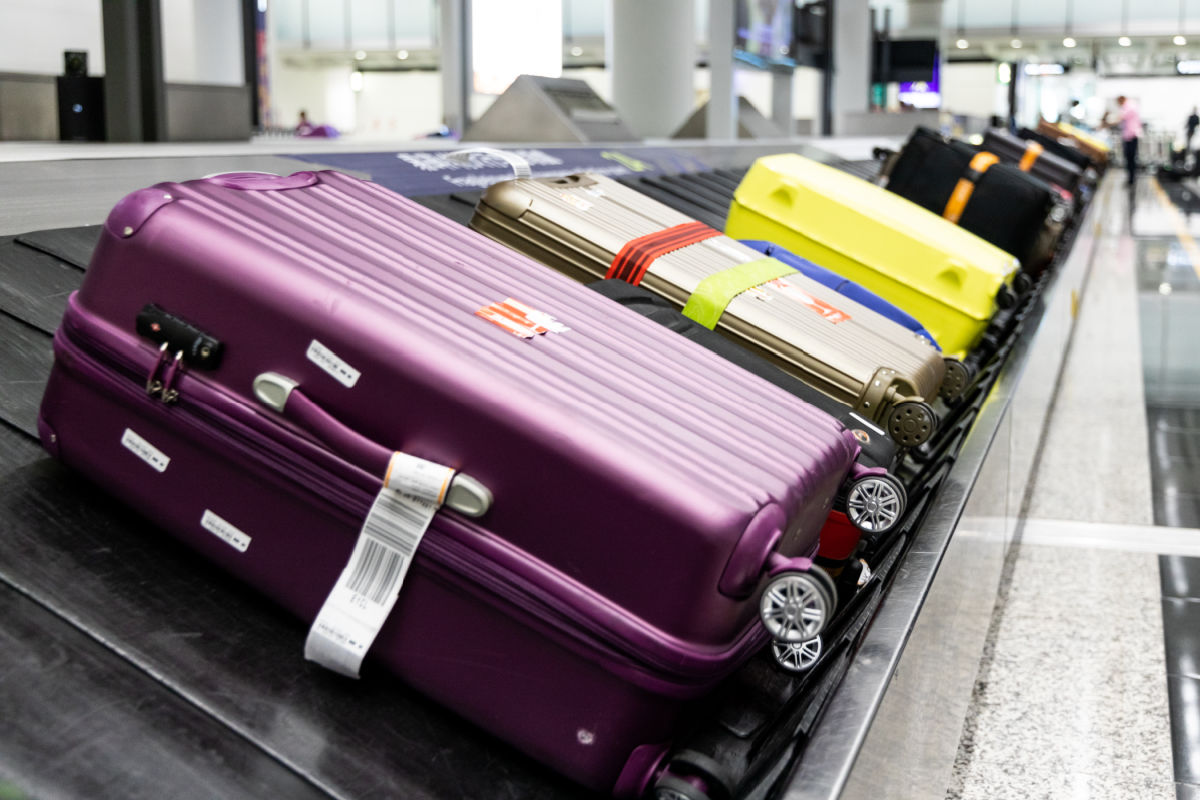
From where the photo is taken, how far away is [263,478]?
131 centimetres

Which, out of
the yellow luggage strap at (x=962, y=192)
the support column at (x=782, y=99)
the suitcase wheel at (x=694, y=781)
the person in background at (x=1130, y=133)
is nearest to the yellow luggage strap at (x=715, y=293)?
the suitcase wheel at (x=694, y=781)

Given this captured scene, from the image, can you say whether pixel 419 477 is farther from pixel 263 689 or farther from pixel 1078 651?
pixel 1078 651

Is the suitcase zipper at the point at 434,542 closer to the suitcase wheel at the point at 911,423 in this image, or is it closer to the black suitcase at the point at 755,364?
the black suitcase at the point at 755,364

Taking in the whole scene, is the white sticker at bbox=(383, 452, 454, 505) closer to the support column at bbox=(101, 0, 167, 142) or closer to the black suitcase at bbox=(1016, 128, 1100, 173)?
the support column at bbox=(101, 0, 167, 142)

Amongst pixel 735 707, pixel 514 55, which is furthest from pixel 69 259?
pixel 514 55

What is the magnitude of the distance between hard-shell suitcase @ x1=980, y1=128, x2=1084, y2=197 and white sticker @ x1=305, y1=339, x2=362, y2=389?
20.4 feet

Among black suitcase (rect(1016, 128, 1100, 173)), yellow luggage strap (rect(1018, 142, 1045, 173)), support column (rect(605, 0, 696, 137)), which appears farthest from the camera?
support column (rect(605, 0, 696, 137))

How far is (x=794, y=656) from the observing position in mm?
1344

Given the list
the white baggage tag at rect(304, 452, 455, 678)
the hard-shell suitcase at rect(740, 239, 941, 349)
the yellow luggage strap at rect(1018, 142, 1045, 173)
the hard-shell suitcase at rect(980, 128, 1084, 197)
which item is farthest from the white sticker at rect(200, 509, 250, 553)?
the yellow luggage strap at rect(1018, 142, 1045, 173)

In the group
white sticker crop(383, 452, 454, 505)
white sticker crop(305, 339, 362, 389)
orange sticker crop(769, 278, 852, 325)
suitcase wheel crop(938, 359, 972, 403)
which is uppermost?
white sticker crop(305, 339, 362, 389)

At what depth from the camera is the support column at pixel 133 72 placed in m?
5.07

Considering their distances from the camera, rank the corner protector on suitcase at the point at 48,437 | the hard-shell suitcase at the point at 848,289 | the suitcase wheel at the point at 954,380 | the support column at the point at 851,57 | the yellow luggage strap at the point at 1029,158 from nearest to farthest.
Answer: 1. the corner protector on suitcase at the point at 48,437
2. the suitcase wheel at the point at 954,380
3. the hard-shell suitcase at the point at 848,289
4. the yellow luggage strap at the point at 1029,158
5. the support column at the point at 851,57

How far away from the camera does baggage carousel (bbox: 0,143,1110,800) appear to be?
3.69ft

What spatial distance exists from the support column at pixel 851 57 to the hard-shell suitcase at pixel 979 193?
1505cm
